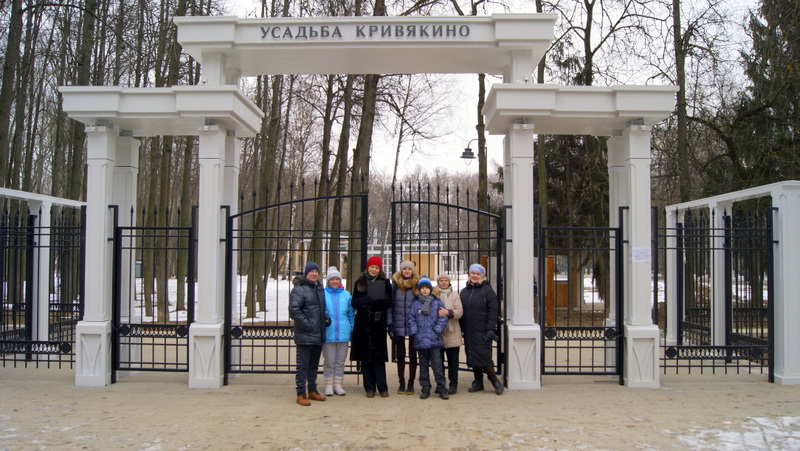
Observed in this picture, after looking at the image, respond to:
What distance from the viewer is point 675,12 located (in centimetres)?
1543

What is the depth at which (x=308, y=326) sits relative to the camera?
757 cm

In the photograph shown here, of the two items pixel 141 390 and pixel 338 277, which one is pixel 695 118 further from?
pixel 141 390

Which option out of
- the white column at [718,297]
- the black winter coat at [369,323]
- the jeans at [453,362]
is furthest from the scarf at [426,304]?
the white column at [718,297]

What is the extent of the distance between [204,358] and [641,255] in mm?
6210

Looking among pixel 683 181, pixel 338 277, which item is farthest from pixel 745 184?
pixel 338 277

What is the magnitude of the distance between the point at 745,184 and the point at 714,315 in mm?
6742

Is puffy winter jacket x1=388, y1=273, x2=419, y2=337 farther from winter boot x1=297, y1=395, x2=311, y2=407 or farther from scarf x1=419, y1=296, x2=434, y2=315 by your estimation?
winter boot x1=297, y1=395, x2=311, y2=407

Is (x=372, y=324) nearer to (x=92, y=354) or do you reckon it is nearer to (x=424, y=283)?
(x=424, y=283)

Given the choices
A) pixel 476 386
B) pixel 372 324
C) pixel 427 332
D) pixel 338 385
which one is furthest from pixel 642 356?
pixel 338 385

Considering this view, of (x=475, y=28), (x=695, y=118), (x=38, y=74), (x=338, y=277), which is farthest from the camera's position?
(x=38, y=74)

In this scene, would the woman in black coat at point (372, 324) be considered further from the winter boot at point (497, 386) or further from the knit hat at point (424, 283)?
the winter boot at point (497, 386)

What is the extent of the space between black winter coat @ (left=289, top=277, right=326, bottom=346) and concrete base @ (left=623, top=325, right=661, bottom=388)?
4245 mm

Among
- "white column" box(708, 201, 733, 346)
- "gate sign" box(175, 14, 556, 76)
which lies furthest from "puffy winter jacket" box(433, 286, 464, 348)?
"white column" box(708, 201, 733, 346)

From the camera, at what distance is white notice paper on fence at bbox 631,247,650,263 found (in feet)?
27.6
